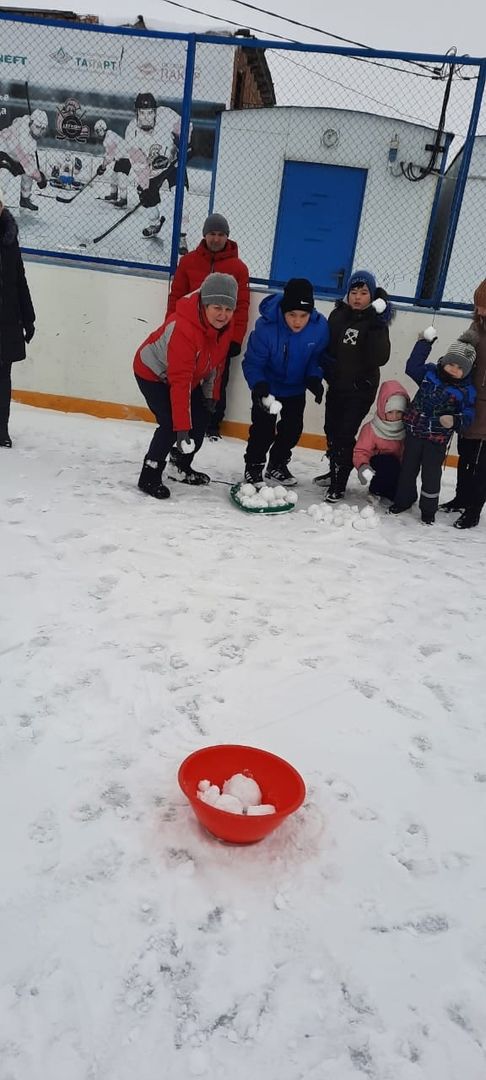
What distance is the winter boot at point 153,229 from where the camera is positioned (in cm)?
1025

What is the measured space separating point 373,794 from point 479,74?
509 centimetres

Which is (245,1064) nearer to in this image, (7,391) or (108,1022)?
(108,1022)

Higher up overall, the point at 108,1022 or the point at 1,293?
the point at 1,293

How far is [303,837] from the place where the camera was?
1.84m

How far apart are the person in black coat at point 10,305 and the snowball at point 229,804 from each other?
3.58 metres

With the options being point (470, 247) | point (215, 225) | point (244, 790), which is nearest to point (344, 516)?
point (215, 225)

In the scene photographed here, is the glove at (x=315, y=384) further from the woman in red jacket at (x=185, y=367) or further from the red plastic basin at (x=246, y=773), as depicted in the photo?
the red plastic basin at (x=246, y=773)

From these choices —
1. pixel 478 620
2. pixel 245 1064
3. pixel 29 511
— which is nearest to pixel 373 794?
pixel 245 1064

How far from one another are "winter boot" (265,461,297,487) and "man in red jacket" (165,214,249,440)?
97 centimetres

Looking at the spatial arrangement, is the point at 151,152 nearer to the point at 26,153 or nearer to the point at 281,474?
the point at 26,153

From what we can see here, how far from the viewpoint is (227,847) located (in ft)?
5.84

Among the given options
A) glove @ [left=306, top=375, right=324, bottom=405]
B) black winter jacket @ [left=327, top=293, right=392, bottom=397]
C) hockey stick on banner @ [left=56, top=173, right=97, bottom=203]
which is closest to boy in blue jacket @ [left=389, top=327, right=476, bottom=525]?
black winter jacket @ [left=327, top=293, right=392, bottom=397]

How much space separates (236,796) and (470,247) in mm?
8544

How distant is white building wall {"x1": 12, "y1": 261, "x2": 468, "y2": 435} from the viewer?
5.67 metres
